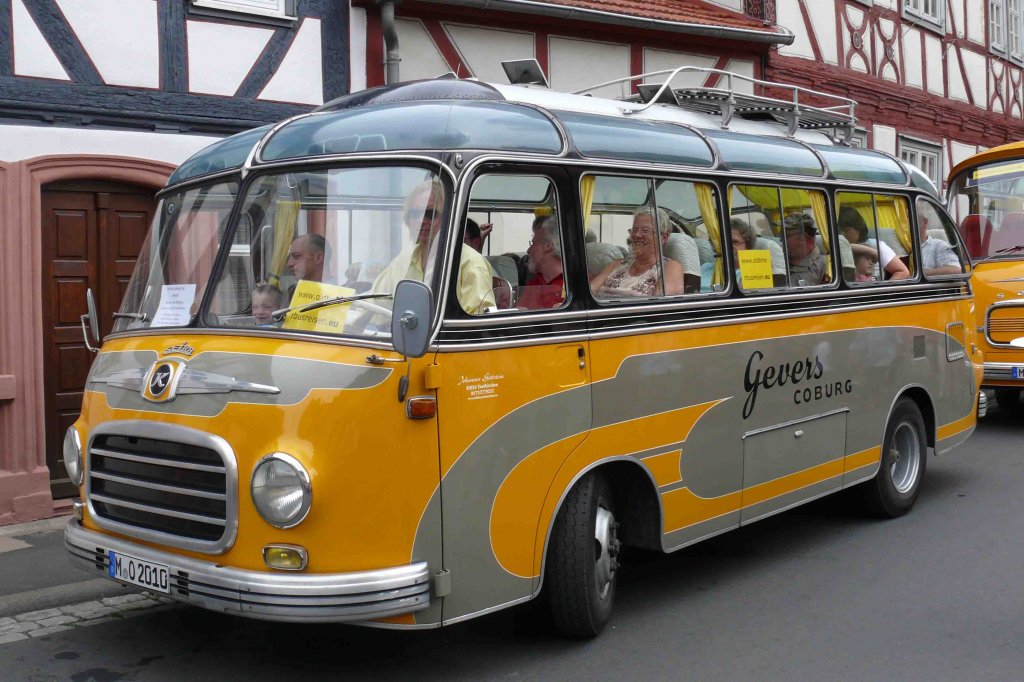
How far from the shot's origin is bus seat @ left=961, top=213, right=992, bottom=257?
13.1 metres

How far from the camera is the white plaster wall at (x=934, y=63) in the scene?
21469 mm

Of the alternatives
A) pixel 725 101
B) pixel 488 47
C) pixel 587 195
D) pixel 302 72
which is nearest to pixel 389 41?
pixel 302 72

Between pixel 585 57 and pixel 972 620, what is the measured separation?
9.37 metres

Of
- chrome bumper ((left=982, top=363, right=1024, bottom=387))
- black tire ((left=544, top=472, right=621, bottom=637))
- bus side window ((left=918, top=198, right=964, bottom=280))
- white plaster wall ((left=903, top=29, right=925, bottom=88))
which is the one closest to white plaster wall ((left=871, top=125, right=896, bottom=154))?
white plaster wall ((left=903, top=29, right=925, bottom=88))

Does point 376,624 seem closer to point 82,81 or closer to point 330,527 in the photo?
point 330,527

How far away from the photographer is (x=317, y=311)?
500 cm

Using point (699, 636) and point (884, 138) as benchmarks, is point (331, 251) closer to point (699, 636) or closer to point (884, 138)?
point (699, 636)

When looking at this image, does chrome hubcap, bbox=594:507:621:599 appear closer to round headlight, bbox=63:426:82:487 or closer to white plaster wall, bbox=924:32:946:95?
round headlight, bbox=63:426:82:487

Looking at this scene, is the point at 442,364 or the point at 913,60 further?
the point at 913,60

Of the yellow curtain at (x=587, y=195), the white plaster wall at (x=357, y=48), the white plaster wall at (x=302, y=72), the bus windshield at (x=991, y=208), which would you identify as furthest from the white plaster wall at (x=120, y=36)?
the bus windshield at (x=991, y=208)

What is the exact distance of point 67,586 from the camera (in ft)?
22.6

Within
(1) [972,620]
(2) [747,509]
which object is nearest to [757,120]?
(2) [747,509]

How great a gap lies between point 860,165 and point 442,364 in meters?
4.60

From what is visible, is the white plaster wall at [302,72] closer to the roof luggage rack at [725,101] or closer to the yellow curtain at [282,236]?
the roof luggage rack at [725,101]
